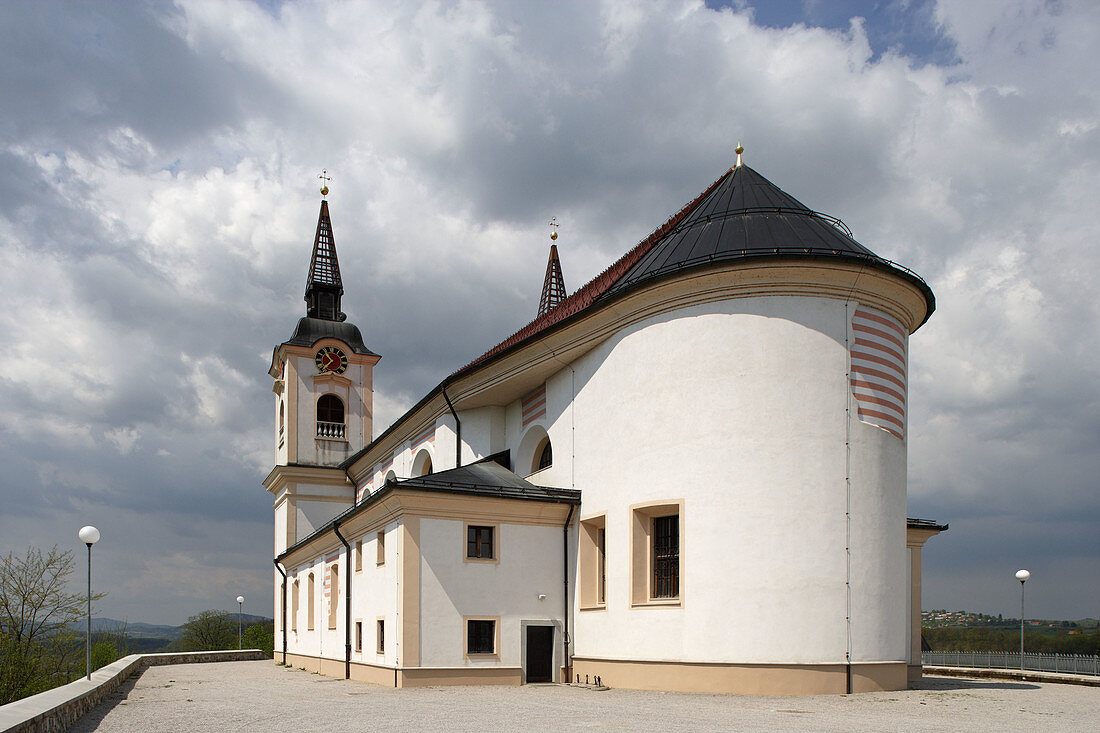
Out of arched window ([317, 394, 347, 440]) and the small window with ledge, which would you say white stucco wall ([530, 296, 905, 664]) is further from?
arched window ([317, 394, 347, 440])

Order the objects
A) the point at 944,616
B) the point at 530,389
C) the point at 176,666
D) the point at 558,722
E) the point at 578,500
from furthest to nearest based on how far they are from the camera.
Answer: the point at 944,616, the point at 176,666, the point at 530,389, the point at 578,500, the point at 558,722

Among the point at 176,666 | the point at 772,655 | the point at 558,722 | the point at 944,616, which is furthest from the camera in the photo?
the point at 944,616

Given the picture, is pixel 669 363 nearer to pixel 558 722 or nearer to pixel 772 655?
pixel 772 655

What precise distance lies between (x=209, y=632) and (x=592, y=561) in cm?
6077

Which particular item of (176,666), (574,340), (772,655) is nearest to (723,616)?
(772,655)

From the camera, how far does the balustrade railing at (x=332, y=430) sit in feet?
153

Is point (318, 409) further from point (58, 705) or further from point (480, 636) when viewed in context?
point (58, 705)

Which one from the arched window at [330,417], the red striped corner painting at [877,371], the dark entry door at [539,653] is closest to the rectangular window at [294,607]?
the arched window at [330,417]

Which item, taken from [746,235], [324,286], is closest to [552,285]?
[324,286]

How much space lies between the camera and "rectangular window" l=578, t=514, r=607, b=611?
2280 cm

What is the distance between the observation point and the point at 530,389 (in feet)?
89.6

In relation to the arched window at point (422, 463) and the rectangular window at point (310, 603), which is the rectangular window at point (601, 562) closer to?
the arched window at point (422, 463)

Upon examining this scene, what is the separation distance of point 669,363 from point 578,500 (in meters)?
4.71

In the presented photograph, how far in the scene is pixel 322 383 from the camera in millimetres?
46812
